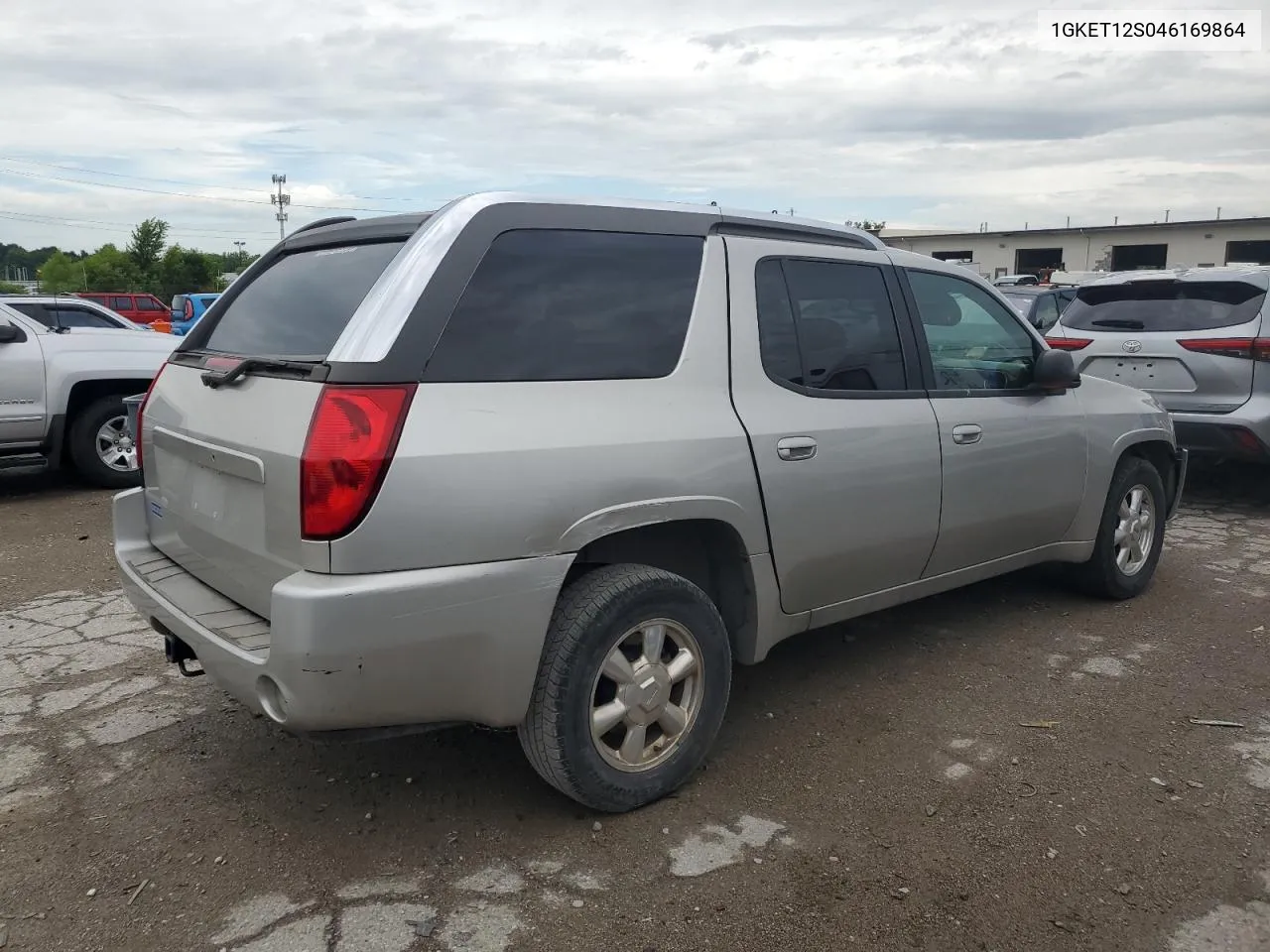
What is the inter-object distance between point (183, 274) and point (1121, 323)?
67546 millimetres

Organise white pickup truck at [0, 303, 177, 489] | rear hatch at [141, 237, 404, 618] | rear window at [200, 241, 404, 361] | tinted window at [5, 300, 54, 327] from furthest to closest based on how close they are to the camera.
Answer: tinted window at [5, 300, 54, 327] < white pickup truck at [0, 303, 177, 489] < rear window at [200, 241, 404, 361] < rear hatch at [141, 237, 404, 618]

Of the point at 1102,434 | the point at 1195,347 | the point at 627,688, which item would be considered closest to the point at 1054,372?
the point at 1102,434

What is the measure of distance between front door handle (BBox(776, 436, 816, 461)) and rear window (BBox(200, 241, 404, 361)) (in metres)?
1.34

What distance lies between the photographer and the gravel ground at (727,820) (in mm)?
2551

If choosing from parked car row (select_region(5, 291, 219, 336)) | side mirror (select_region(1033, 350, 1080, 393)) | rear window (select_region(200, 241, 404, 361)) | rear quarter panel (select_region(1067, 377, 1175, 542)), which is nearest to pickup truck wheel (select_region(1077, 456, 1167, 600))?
rear quarter panel (select_region(1067, 377, 1175, 542))

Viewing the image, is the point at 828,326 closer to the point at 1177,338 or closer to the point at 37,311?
the point at 1177,338

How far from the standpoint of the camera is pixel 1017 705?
389 centimetres

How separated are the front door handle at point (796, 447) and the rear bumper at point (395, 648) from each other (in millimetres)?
927

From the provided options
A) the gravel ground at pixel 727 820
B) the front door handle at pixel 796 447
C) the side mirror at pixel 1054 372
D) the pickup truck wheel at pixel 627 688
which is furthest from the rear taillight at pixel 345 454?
the side mirror at pixel 1054 372

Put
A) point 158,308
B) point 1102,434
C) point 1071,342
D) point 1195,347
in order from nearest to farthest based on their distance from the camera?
1. point 1102,434
2. point 1195,347
3. point 1071,342
4. point 158,308

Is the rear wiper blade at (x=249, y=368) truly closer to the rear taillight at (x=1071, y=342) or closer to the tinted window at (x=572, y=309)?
the tinted window at (x=572, y=309)

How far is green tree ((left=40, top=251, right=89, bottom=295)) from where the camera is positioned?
73.3 meters

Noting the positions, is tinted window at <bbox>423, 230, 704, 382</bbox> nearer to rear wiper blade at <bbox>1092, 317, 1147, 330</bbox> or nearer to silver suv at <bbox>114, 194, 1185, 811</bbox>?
silver suv at <bbox>114, 194, 1185, 811</bbox>

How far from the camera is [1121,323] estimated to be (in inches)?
297
